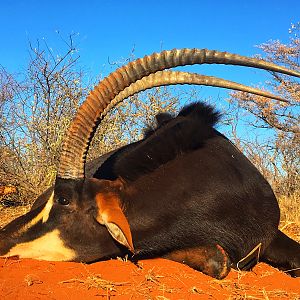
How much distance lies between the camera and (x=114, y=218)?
347 cm

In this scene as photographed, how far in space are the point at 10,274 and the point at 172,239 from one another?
1251 mm

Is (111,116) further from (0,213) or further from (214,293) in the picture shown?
(214,293)

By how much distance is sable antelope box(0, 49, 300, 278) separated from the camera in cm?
367

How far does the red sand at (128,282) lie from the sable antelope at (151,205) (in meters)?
0.13

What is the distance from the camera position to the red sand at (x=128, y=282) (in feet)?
9.92

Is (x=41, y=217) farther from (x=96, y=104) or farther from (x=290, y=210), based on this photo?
(x=290, y=210)

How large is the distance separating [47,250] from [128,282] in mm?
778

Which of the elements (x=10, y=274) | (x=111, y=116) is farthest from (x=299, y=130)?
(x=10, y=274)

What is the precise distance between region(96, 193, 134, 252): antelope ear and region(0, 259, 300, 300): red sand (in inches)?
10.8

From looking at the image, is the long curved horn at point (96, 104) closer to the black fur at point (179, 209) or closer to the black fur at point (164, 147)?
the black fur at point (179, 209)

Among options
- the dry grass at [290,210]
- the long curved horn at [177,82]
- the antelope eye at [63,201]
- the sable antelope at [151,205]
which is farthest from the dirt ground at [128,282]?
the dry grass at [290,210]

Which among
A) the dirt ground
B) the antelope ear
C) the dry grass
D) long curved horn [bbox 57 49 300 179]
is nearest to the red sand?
the dirt ground

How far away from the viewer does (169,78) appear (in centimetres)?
396

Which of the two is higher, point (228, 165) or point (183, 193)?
point (228, 165)
